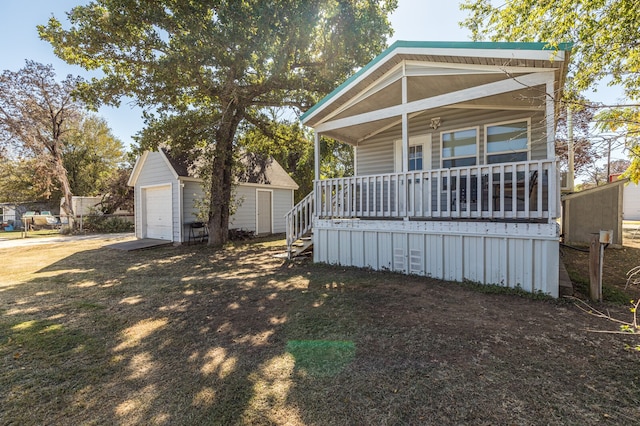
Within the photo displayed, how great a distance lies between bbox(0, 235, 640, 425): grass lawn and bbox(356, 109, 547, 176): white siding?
166 inches

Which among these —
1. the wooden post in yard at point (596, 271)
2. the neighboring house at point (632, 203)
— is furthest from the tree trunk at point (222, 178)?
the neighboring house at point (632, 203)

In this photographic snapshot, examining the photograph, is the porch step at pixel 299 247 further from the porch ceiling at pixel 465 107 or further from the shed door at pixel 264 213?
the shed door at pixel 264 213

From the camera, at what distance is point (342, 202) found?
7.17 metres

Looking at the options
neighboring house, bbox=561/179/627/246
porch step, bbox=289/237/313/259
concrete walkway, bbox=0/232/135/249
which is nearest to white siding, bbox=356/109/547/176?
porch step, bbox=289/237/313/259

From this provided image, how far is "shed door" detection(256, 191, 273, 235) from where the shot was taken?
15078 millimetres

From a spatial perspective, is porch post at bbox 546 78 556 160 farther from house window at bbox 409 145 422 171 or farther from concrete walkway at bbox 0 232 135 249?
concrete walkway at bbox 0 232 135 249

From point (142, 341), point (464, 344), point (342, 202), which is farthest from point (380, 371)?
point (342, 202)

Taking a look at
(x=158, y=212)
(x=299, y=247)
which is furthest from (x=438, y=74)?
(x=158, y=212)

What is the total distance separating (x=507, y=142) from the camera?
726 centimetres

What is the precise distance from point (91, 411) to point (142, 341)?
48.9 inches

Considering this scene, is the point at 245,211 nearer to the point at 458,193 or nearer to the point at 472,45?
the point at 458,193

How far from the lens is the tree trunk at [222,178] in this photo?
35.6 feet

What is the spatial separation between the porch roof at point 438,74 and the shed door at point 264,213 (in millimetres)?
7766

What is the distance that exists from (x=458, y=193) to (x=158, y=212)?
12096 millimetres
